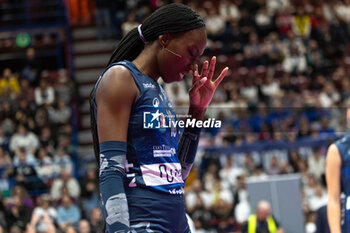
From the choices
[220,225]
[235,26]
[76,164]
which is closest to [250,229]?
[220,225]

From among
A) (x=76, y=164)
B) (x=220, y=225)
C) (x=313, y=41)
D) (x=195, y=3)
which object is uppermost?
(x=195, y=3)

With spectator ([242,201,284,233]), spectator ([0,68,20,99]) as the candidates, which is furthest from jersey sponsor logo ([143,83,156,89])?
spectator ([0,68,20,99])

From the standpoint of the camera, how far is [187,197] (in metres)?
13.5

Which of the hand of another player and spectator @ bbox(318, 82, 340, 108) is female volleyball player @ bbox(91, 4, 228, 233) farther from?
spectator @ bbox(318, 82, 340, 108)

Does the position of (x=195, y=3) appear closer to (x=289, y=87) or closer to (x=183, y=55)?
(x=289, y=87)

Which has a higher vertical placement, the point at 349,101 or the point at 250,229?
the point at 349,101

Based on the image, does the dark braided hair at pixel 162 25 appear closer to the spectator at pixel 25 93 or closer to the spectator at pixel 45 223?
the spectator at pixel 45 223

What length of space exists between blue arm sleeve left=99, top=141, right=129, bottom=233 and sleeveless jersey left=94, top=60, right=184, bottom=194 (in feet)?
0.25

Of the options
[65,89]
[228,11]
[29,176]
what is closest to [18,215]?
[29,176]

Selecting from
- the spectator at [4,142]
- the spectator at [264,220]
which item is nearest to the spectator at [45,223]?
the spectator at [264,220]

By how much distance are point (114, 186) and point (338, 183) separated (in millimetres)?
2118

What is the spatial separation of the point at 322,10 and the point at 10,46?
9994mm

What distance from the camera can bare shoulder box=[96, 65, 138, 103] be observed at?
2645mm

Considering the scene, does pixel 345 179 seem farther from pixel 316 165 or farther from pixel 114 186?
pixel 316 165
